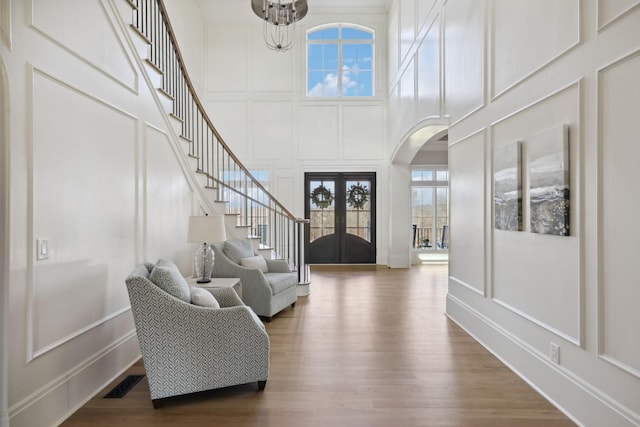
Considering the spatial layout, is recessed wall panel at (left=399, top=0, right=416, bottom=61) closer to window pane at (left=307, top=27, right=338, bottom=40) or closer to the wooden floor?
window pane at (left=307, top=27, right=338, bottom=40)

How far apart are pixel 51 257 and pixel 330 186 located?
728 cm

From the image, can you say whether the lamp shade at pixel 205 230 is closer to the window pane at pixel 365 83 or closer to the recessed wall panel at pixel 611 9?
the recessed wall panel at pixel 611 9

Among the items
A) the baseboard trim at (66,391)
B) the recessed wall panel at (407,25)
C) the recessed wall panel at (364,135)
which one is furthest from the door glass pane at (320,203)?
the baseboard trim at (66,391)

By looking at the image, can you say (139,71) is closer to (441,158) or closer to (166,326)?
(166,326)

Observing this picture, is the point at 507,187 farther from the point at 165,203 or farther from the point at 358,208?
the point at 358,208

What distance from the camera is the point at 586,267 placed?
2.39 m

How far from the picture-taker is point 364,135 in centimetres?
930

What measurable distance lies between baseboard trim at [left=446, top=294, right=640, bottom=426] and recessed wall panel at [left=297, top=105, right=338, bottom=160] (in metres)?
5.96

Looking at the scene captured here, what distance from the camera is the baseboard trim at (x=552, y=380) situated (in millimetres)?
2186

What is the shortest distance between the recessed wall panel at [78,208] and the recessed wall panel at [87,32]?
0.29 meters

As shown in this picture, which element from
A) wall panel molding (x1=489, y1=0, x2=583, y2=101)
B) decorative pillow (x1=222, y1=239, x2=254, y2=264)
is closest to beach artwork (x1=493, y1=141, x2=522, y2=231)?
wall panel molding (x1=489, y1=0, x2=583, y2=101)

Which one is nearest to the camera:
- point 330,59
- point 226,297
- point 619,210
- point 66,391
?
point 619,210

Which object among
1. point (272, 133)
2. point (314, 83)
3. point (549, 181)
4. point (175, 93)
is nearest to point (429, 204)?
point (314, 83)

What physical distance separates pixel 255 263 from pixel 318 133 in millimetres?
5111
